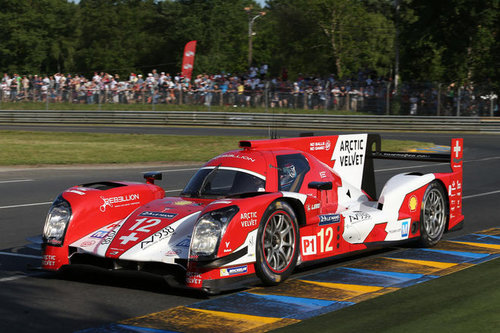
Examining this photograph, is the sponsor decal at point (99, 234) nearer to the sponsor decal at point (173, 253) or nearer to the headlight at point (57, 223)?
the headlight at point (57, 223)

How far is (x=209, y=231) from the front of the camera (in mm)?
6664

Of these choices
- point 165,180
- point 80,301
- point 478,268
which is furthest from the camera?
point 165,180

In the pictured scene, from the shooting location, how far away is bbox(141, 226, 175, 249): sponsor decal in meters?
6.91

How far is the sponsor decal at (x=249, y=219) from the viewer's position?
6738mm

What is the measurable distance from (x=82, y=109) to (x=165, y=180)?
23.8 m

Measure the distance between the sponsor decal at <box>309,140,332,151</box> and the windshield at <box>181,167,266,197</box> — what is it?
1446mm

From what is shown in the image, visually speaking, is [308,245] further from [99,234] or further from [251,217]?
[99,234]

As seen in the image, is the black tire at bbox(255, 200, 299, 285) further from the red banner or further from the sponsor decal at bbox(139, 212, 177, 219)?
the red banner

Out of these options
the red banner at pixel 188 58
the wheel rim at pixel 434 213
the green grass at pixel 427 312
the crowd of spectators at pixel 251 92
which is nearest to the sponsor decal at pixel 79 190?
the green grass at pixel 427 312

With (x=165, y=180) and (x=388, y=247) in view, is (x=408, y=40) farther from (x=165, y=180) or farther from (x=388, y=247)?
(x=388, y=247)

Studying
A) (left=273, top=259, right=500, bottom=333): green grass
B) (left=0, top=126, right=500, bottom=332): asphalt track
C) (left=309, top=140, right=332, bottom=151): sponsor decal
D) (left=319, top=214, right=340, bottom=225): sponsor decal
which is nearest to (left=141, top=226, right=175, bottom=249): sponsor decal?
(left=0, top=126, right=500, bottom=332): asphalt track

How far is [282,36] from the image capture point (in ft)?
200

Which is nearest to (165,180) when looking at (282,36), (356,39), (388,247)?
(388,247)

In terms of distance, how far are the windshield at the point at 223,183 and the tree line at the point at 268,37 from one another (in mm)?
29695
